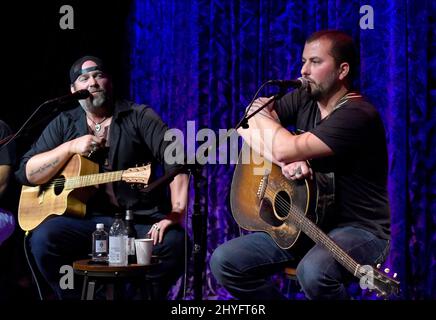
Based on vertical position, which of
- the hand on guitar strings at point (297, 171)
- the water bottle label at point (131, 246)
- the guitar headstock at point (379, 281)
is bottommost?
the guitar headstock at point (379, 281)

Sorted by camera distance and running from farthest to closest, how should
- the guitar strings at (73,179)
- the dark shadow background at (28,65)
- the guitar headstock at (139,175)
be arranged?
1. the dark shadow background at (28,65)
2. the guitar strings at (73,179)
3. the guitar headstock at (139,175)

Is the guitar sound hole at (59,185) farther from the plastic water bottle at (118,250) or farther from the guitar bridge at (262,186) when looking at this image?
the guitar bridge at (262,186)

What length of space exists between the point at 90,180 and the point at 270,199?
1.14 metres

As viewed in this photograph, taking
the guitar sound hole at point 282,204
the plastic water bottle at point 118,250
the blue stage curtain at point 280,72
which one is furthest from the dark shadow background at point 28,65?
the guitar sound hole at point 282,204

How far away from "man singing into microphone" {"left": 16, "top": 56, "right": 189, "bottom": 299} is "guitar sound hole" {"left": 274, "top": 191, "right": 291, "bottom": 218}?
64 cm

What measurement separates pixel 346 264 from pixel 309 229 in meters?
0.27

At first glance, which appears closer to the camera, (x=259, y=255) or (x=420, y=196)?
(x=259, y=255)

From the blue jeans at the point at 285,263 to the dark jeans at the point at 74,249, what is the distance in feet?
1.27

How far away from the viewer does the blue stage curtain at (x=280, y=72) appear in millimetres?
4055

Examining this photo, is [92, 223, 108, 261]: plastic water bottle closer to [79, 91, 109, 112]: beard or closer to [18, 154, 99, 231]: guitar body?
[18, 154, 99, 231]: guitar body

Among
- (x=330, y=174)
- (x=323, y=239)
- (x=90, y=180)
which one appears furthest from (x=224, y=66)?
(x=323, y=239)

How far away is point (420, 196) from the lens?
13.3ft
